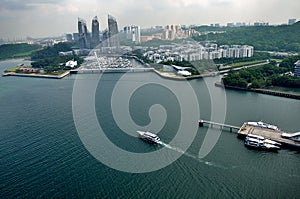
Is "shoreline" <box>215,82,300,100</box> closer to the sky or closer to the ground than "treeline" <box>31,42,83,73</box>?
closer to the ground

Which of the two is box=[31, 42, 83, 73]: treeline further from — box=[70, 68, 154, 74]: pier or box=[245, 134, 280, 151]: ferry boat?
box=[245, 134, 280, 151]: ferry boat

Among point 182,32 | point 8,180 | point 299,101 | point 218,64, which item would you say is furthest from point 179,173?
point 182,32

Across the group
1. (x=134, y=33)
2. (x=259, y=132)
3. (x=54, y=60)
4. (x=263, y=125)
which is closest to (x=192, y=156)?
(x=259, y=132)

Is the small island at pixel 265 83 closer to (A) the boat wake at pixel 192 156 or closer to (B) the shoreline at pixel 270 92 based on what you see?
(B) the shoreline at pixel 270 92

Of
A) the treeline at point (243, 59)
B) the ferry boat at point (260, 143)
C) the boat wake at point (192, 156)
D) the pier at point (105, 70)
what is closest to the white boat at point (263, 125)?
the ferry boat at point (260, 143)

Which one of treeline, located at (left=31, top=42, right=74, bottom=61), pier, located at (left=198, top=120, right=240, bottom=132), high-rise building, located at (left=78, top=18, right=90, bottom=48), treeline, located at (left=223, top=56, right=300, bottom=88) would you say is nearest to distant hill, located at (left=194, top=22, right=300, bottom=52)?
treeline, located at (left=223, top=56, right=300, bottom=88)

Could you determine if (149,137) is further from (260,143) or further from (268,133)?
(268,133)
